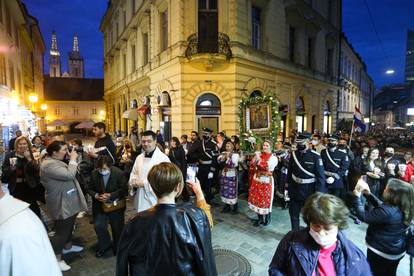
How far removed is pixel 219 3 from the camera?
41.0ft

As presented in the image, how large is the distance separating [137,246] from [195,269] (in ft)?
1.56

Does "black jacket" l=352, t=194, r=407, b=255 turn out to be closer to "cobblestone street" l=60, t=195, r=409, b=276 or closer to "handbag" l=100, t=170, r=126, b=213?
"cobblestone street" l=60, t=195, r=409, b=276

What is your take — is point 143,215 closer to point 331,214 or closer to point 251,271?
point 331,214

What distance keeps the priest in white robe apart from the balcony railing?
921 cm

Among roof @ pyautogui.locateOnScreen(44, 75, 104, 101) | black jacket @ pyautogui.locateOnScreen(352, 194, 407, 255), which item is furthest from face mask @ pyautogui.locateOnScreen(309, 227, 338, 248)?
roof @ pyautogui.locateOnScreen(44, 75, 104, 101)

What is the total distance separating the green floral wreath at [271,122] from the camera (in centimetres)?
779

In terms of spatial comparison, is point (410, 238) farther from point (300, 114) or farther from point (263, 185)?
point (300, 114)

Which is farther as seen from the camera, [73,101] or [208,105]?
[73,101]

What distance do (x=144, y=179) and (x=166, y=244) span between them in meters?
2.08

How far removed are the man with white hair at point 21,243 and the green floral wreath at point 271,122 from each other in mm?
6633

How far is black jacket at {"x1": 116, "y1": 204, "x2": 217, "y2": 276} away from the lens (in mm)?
1776

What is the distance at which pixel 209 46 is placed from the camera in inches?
486

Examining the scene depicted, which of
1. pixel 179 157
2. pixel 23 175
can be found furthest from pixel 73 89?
pixel 23 175

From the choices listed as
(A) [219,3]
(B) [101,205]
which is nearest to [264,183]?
(B) [101,205]
